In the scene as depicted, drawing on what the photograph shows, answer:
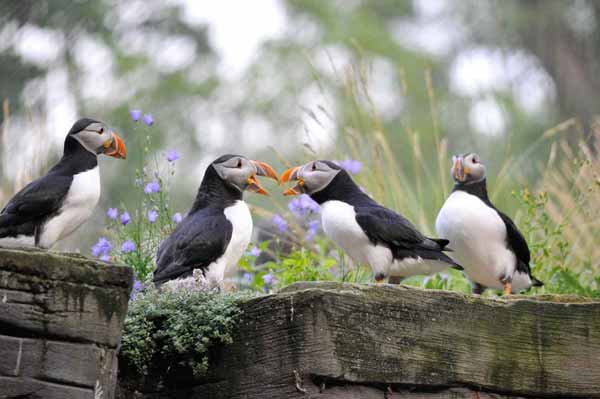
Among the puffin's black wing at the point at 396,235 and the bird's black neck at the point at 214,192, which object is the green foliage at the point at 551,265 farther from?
the bird's black neck at the point at 214,192

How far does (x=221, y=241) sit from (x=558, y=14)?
42.5 feet

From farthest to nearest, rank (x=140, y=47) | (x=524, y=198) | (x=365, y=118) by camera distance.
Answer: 1. (x=140, y=47)
2. (x=365, y=118)
3. (x=524, y=198)

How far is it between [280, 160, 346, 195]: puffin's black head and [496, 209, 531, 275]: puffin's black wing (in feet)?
2.99

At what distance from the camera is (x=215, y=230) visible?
4219mm

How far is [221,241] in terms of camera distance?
4188 mm

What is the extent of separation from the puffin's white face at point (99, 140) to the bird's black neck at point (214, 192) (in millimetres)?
413

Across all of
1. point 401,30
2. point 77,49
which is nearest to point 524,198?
point 77,49

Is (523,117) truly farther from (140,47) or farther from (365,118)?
(365,118)

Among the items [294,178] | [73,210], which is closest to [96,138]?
[73,210]

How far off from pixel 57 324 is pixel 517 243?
2751mm

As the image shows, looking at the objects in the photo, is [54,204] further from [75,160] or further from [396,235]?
[396,235]

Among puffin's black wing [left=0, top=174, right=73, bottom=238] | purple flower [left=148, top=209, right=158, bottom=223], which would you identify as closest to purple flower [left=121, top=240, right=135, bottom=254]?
purple flower [left=148, top=209, right=158, bottom=223]

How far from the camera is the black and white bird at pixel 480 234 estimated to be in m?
4.82

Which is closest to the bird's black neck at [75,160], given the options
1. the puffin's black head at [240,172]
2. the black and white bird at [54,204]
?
the black and white bird at [54,204]
